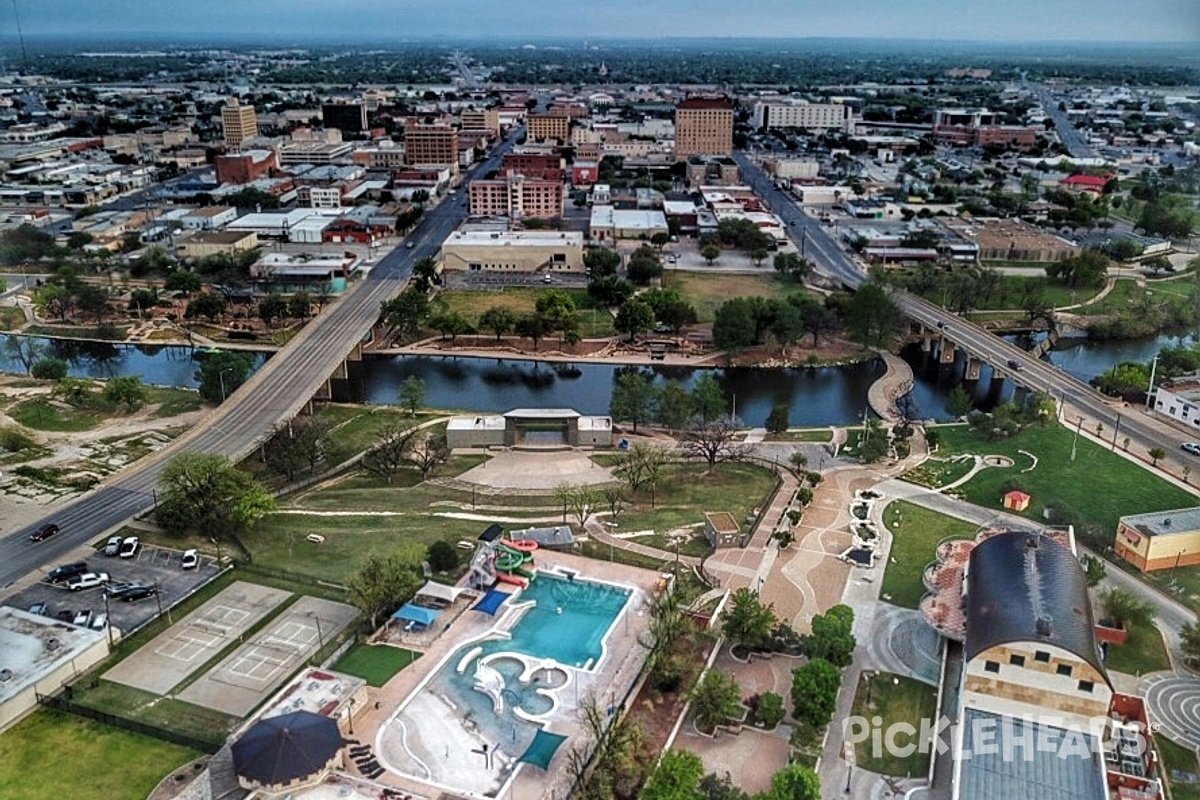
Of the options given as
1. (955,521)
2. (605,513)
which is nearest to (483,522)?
(605,513)

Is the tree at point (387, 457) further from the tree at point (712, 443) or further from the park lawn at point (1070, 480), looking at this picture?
the park lawn at point (1070, 480)

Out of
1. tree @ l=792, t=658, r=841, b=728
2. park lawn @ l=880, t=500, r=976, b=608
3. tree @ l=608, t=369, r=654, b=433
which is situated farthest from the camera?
tree @ l=608, t=369, r=654, b=433

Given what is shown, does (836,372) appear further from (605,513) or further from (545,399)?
(605,513)

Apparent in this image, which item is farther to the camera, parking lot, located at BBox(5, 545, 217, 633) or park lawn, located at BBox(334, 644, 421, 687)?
parking lot, located at BBox(5, 545, 217, 633)

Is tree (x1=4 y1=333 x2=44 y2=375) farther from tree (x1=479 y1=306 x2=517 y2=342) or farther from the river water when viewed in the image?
tree (x1=479 y1=306 x2=517 y2=342)

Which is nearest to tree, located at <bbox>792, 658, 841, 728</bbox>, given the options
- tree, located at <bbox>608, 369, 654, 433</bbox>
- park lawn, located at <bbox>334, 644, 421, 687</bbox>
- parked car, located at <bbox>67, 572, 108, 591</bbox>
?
park lawn, located at <bbox>334, 644, 421, 687</bbox>

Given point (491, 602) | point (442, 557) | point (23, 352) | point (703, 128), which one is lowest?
point (491, 602)

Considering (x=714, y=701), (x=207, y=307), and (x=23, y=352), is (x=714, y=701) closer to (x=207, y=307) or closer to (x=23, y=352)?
(x=207, y=307)

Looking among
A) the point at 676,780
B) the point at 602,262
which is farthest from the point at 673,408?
the point at 602,262
